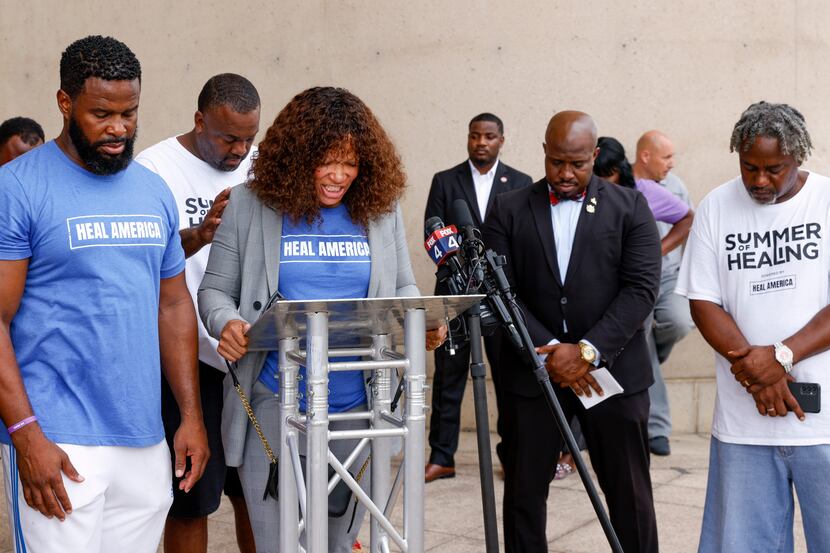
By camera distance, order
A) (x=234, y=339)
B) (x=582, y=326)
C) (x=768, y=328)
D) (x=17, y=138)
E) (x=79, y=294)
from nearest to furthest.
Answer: (x=79, y=294), (x=234, y=339), (x=768, y=328), (x=582, y=326), (x=17, y=138)

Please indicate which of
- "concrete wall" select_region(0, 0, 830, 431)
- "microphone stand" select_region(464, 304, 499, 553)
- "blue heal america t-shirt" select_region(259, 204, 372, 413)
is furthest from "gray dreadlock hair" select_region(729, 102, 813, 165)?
"concrete wall" select_region(0, 0, 830, 431)

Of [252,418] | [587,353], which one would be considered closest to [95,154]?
[252,418]

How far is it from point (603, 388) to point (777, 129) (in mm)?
1248

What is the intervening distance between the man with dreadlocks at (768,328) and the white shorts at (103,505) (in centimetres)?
201

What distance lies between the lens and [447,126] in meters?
8.02

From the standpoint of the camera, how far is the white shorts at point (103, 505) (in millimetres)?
2949

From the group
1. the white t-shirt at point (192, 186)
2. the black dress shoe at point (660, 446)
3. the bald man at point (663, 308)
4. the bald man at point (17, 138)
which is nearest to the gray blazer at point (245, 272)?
the white t-shirt at point (192, 186)

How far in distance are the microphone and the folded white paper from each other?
0.91 meters

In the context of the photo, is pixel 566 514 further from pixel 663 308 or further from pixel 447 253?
pixel 447 253

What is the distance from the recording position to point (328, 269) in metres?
3.48

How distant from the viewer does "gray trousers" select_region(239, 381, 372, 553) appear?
346 cm

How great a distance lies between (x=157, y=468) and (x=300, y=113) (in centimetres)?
122

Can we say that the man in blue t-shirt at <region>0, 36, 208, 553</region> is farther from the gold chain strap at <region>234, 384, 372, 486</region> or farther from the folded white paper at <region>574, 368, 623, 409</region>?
the folded white paper at <region>574, 368, 623, 409</region>

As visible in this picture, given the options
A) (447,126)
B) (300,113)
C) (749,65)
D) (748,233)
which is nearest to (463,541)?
(748,233)
